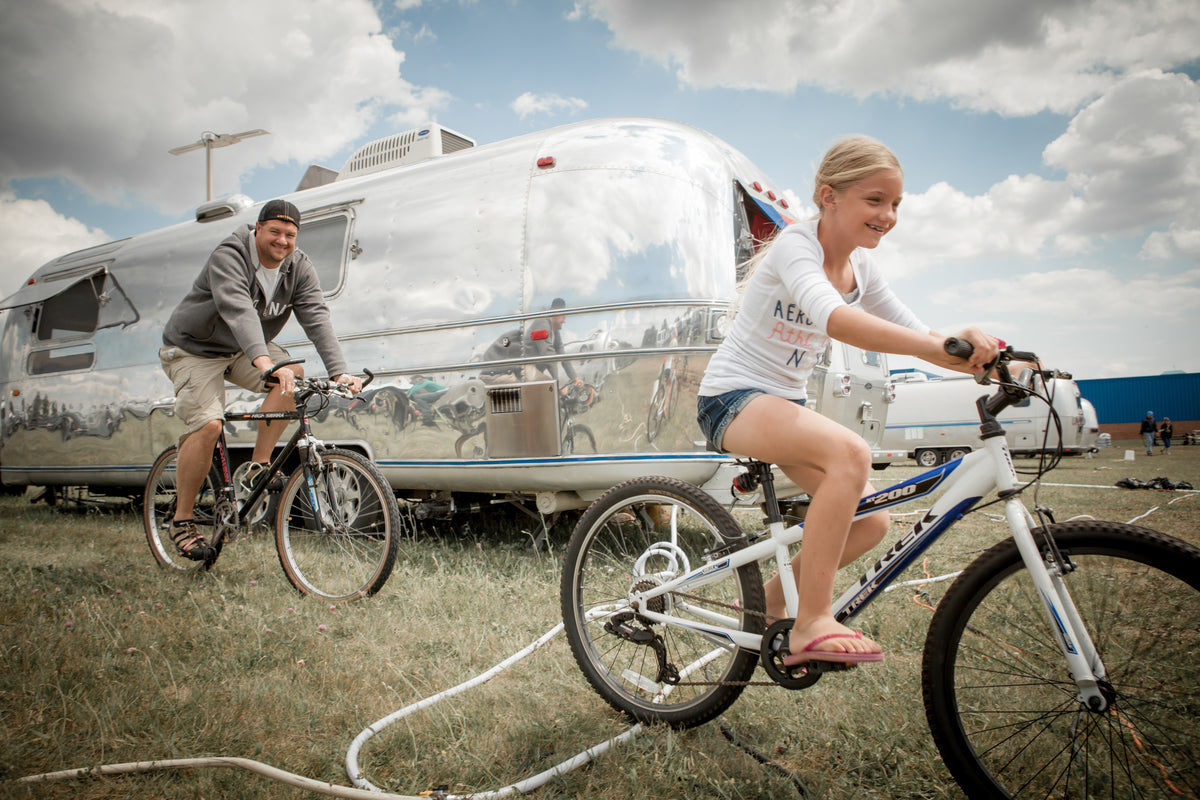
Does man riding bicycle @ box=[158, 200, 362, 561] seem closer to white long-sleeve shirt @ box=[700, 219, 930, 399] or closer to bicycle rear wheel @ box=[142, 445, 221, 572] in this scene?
bicycle rear wheel @ box=[142, 445, 221, 572]

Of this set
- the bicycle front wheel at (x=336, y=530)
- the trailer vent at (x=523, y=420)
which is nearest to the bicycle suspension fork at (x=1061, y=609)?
the bicycle front wheel at (x=336, y=530)

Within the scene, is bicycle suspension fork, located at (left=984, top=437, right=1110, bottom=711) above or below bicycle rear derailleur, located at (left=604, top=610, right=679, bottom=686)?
above

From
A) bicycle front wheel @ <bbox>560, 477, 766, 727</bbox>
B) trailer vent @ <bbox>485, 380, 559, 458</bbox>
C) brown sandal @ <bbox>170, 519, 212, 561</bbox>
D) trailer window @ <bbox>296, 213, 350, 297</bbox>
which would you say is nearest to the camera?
bicycle front wheel @ <bbox>560, 477, 766, 727</bbox>

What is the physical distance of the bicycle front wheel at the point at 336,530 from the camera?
137 inches

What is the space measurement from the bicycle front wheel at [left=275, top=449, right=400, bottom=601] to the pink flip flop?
2126mm

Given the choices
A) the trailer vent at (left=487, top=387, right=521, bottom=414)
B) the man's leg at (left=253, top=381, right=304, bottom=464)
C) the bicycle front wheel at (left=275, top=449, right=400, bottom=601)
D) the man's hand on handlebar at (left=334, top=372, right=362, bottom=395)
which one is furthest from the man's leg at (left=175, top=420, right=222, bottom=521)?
the trailer vent at (left=487, top=387, right=521, bottom=414)

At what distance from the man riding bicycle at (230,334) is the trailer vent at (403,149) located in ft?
5.57

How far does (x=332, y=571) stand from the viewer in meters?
3.63

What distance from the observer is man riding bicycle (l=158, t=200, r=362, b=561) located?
12.1ft

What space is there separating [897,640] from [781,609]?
3.60 ft

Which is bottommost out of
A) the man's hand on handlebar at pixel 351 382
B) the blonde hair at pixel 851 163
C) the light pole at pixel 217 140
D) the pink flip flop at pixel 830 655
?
the pink flip flop at pixel 830 655

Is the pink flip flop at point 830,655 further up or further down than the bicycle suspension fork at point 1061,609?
further down

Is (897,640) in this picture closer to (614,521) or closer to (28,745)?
(614,521)

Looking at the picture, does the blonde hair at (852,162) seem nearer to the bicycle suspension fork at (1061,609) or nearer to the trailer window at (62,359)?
the bicycle suspension fork at (1061,609)
